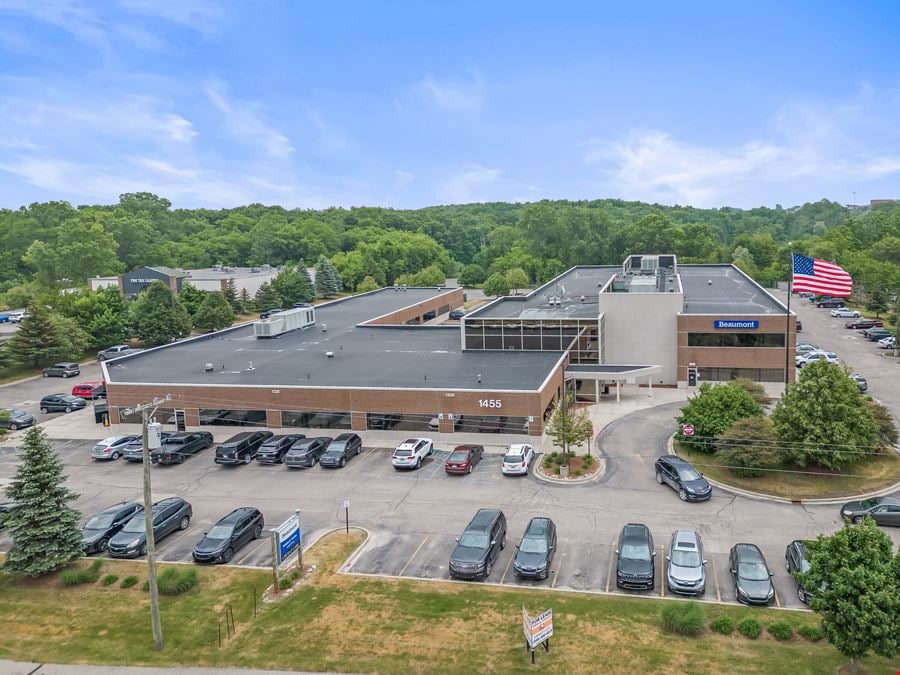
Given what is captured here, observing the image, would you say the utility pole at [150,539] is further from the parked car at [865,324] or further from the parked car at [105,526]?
the parked car at [865,324]

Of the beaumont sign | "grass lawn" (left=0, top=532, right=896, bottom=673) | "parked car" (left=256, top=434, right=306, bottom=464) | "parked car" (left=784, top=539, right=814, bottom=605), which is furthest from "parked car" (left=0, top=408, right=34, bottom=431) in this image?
the beaumont sign

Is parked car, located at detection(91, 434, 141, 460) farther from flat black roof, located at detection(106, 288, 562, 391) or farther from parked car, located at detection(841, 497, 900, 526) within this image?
parked car, located at detection(841, 497, 900, 526)

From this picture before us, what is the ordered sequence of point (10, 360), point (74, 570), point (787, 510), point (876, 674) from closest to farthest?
point (876, 674), point (74, 570), point (787, 510), point (10, 360)

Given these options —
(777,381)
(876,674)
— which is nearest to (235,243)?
(777,381)

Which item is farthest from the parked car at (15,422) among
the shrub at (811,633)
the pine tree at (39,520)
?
the shrub at (811,633)

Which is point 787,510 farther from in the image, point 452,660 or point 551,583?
point 452,660

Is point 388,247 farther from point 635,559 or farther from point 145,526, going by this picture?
point 635,559
